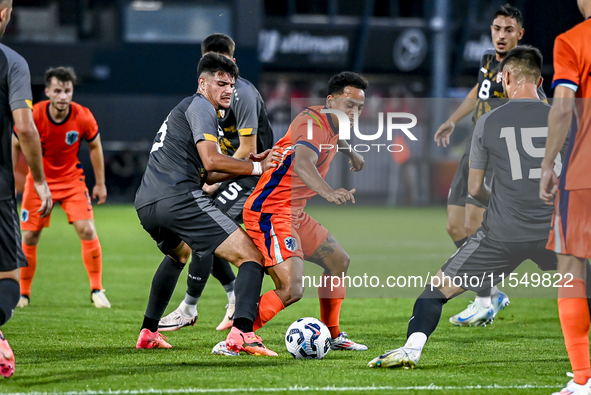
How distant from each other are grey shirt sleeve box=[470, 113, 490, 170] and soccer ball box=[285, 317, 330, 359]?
1.45 m

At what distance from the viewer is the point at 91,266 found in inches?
308

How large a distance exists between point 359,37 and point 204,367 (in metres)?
24.3

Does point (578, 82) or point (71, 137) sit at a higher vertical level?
point (578, 82)

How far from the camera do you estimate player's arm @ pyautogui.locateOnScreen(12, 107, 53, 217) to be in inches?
179

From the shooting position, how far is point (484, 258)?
4723mm

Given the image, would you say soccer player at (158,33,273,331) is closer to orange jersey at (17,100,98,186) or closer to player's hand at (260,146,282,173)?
player's hand at (260,146,282,173)

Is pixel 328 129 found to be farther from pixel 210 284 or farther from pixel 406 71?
pixel 406 71

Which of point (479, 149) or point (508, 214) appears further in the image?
point (479, 149)

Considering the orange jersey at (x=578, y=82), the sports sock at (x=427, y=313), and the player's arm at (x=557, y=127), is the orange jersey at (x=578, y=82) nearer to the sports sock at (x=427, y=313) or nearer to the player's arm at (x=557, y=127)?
the player's arm at (x=557, y=127)

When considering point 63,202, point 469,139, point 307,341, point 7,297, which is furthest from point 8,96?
point 469,139

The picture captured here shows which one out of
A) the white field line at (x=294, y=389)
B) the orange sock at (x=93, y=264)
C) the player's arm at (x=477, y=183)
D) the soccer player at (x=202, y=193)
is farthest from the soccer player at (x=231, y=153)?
the white field line at (x=294, y=389)

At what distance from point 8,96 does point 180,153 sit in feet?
3.76

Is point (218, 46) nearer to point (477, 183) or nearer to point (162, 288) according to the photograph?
point (162, 288)

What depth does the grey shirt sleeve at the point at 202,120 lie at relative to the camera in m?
5.08
